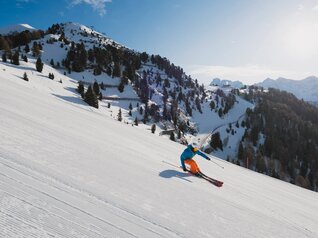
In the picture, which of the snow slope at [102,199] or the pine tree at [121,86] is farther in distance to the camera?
the pine tree at [121,86]

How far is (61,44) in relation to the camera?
5340 inches

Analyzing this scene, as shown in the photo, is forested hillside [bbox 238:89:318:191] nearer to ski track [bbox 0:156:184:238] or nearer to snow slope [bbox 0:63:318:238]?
snow slope [bbox 0:63:318:238]

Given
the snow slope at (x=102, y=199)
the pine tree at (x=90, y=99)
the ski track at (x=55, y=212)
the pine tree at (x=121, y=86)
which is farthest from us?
Result: the pine tree at (x=121, y=86)

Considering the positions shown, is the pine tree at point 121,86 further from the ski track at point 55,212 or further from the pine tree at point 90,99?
the ski track at point 55,212

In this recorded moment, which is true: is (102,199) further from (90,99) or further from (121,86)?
(121,86)

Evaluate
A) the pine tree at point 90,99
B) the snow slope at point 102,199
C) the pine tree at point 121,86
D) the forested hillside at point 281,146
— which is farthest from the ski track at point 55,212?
the pine tree at point 121,86

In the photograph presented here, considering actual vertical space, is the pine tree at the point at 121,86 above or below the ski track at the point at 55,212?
above

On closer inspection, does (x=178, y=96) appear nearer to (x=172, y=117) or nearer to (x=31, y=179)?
(x=172, y=117)

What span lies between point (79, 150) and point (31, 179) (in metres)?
3.73

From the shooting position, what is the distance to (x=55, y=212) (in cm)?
482

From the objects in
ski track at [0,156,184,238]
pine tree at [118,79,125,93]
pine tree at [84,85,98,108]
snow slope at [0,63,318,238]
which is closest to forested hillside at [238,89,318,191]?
pine tree at [118,79,125,93]

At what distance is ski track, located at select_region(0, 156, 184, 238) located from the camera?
13.9 ft

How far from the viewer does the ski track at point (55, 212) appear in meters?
4.23

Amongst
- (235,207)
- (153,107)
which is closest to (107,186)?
(235,207)
